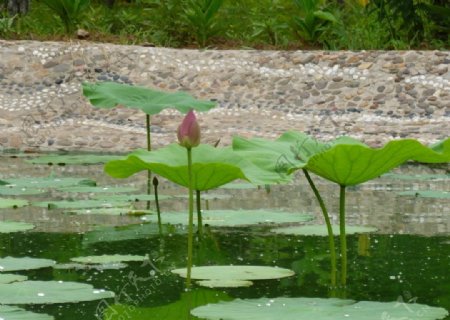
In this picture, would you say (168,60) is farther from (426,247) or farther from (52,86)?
(426,247)

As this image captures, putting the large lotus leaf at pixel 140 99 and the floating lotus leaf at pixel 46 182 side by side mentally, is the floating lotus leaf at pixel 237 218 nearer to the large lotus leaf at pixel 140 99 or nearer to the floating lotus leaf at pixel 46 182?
the large lotus leaf at pixel 140 99

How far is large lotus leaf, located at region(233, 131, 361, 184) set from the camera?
11.2 ft

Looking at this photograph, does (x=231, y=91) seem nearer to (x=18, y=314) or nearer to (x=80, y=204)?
(x=80, y=204)

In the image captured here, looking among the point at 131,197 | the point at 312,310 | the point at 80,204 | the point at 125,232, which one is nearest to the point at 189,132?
the point at 312,310

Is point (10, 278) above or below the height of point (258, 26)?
below

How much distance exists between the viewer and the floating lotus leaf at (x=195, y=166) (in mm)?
3613

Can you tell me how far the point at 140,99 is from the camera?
17.1ft

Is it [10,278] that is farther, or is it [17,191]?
[17,191]

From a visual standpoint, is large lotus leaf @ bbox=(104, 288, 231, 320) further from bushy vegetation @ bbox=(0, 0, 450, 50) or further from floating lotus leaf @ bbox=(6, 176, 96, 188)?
Answer: bushy vegetation @ bbox=(0, 0, 450, 50)

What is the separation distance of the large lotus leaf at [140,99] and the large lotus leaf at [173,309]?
168 centimetres

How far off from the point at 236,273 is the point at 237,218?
1.36 metres

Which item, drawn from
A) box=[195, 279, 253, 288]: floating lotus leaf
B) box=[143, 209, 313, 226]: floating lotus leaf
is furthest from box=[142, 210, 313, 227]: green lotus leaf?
box=[195, 279, 253, 288]: floating lotus leaf

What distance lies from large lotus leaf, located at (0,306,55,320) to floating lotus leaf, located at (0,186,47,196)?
2898 millimetres

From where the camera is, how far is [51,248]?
4.34m
